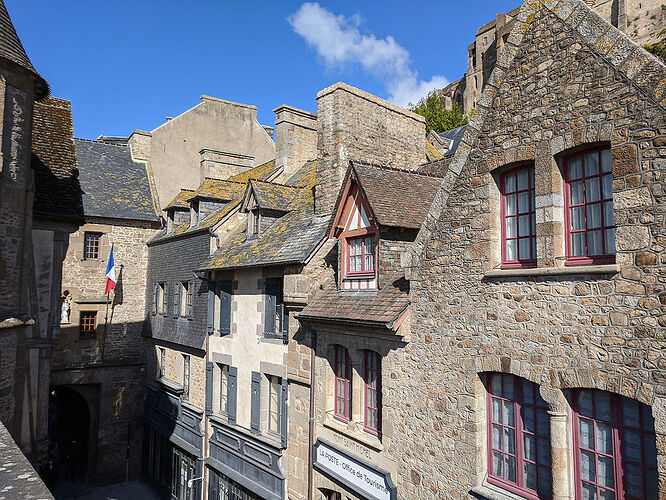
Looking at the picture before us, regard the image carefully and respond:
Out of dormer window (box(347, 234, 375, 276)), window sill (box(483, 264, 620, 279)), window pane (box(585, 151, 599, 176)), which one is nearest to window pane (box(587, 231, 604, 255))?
window sill (box(483, 264, 620, 279))

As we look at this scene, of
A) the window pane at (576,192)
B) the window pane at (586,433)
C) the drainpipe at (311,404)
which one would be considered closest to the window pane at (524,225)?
the window pane at (576,192)

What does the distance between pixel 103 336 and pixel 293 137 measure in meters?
11.1

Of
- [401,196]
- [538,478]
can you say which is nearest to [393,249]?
[401,196]

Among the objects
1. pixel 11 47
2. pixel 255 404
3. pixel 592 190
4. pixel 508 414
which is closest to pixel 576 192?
pixel 592 190

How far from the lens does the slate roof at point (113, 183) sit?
857 inches

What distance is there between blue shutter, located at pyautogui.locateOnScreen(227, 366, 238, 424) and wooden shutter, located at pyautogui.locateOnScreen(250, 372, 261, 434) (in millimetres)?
1156

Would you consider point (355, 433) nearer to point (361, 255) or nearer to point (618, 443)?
point (361, 255)

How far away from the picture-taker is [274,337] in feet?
44.1

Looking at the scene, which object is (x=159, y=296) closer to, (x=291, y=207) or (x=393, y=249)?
(x=291, y=207)

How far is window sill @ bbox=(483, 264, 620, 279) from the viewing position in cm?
605

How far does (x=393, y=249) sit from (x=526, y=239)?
3.28 m

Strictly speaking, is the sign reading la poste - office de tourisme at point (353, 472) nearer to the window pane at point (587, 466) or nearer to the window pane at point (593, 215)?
the window pane at point (587, 466)

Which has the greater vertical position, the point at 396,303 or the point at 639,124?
the point at 639,124

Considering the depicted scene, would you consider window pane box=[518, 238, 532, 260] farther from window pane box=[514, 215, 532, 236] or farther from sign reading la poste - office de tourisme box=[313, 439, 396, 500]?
sign reading la poste - office de tourisme box=[313, 439, 396, 500]
